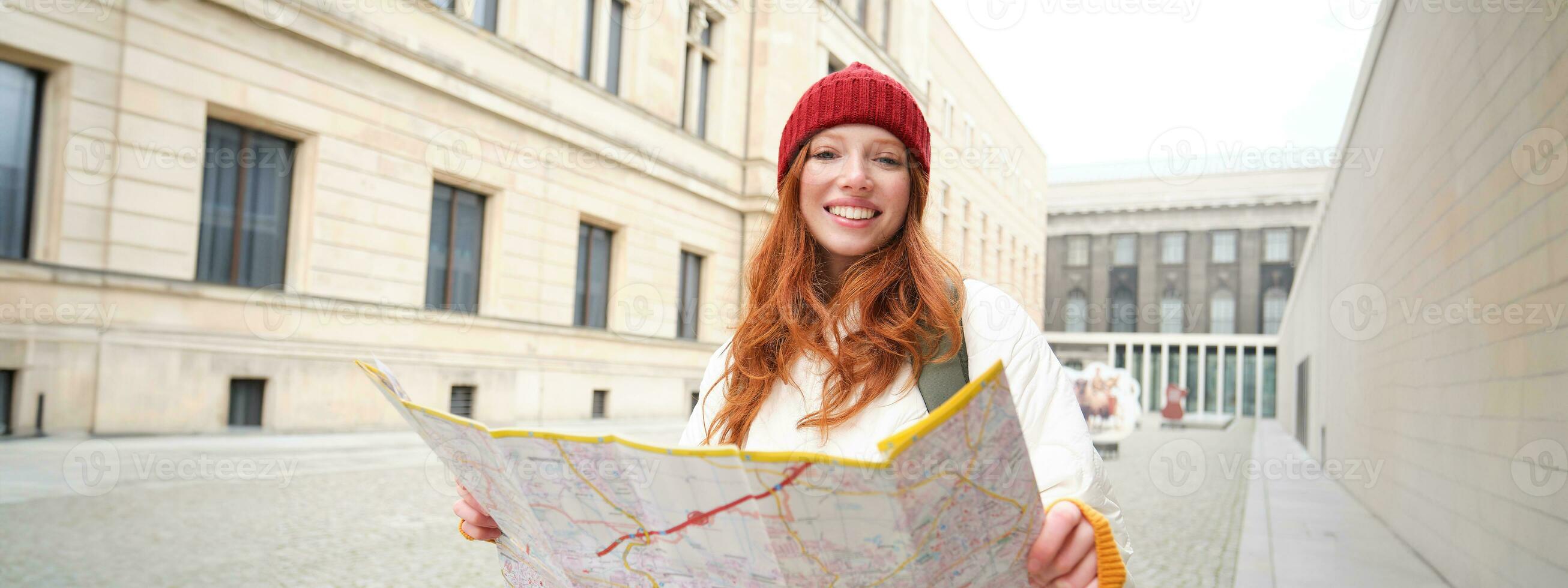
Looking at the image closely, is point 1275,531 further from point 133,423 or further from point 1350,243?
point 133,423

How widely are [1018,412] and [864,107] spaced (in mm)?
652

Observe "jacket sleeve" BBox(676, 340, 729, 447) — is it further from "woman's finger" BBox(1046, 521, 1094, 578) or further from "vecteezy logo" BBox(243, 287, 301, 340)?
"vecteezy logo" BBox(243, 287, 301, 340)

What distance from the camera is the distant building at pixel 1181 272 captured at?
184 ft

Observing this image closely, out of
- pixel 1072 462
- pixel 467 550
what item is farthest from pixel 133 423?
pixel 1072 462

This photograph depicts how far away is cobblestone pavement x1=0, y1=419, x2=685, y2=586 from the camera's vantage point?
4840 millimetres

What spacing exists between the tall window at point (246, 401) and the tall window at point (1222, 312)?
2291 inches

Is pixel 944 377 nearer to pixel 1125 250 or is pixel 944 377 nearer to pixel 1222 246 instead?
pixel 1222 246

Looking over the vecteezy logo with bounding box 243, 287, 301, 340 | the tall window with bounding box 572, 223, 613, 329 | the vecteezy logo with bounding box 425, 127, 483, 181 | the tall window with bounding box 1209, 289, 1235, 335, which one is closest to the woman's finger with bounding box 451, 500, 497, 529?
the vecteezy logo with bounding box 243, 287, 301, 340

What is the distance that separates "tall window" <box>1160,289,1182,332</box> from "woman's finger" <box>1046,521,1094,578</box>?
64242 millimetres

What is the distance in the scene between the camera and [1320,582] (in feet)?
17.4

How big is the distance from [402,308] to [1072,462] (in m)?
14.3

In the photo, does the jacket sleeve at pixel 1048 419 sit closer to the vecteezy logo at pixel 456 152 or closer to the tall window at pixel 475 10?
the vecteezy logo at pixel 456 152

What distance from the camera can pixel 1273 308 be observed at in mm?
58938

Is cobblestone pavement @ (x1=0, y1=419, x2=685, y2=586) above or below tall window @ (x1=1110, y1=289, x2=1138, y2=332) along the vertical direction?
below
